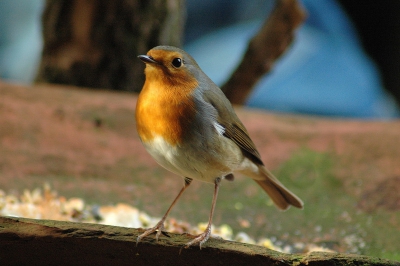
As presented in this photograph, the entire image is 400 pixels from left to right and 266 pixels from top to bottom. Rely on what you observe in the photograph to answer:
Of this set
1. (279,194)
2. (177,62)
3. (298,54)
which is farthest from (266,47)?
(177,62)

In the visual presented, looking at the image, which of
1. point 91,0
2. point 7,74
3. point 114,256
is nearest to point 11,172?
point 114,256

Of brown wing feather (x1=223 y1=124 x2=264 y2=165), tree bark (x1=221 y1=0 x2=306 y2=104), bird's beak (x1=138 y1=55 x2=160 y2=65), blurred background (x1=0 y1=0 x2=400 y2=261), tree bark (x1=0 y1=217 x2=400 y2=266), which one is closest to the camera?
tree bark (x1=0 y1=217 x2=400 y2=266)

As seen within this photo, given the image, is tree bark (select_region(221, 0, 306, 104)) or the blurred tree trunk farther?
the blurred tree trunk

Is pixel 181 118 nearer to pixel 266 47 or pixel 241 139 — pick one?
pixel 241 139

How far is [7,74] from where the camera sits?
A: 6.65m

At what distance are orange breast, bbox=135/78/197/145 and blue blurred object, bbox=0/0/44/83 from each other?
4.95 m

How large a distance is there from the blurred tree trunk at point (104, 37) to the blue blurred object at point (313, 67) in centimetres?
118

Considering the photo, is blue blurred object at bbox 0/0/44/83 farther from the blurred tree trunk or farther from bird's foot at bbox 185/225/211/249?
bird's foot at bbox 185/225/211/249

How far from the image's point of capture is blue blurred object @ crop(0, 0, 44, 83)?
6.34m

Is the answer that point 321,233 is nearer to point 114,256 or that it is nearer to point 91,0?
point 114,256

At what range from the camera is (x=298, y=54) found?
692 centimetres

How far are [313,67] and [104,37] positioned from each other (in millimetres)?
2975

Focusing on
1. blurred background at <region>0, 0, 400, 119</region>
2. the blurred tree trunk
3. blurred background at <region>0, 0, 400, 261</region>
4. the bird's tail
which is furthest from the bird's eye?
blurred background at <region>0, 0, 400, 119</region>

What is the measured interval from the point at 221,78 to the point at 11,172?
3.86m
